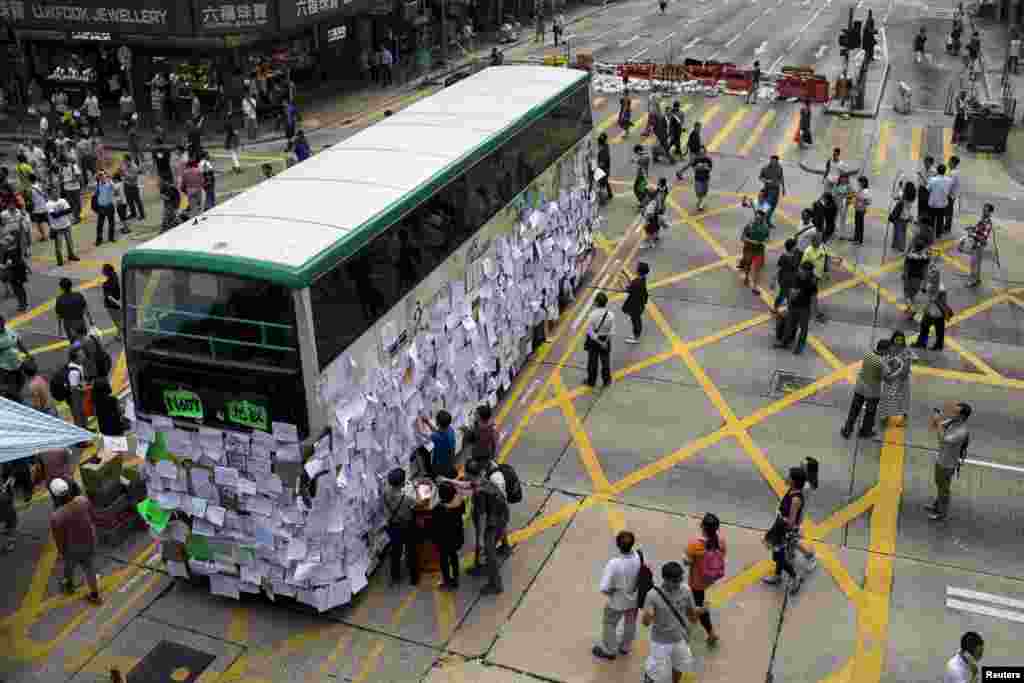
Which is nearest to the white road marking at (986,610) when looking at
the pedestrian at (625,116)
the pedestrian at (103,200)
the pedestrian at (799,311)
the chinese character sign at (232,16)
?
the pedestrian at (799,311)

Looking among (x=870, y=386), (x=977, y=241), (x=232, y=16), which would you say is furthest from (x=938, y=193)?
(x=232, y=16)

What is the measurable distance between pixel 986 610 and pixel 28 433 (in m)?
10.4

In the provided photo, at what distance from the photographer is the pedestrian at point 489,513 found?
10.9 meters

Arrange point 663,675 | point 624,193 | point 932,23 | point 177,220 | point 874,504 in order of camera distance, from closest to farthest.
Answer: point 663,675 → point 874,504 → point 177,220 → point 624,193 → point 932,23

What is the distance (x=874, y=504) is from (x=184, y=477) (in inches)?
322

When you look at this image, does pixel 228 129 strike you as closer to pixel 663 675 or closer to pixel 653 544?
pixel 653 544

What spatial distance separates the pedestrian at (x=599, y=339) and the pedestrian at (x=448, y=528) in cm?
489

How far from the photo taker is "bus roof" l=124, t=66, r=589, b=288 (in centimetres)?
970

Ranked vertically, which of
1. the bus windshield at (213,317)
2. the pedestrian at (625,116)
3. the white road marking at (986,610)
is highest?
the bus windshield at (213,317)

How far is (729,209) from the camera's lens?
78.0 ft

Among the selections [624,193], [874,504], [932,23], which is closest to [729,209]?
[624,193]

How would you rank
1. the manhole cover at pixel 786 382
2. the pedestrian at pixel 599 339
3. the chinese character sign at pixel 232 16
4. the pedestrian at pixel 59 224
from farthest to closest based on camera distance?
the chinese character sign at pixel 232 16 → the pedestrian at pixel 59 224 → the manhole cover at pixel 786 382 → the pedestrian at pixel 599 339

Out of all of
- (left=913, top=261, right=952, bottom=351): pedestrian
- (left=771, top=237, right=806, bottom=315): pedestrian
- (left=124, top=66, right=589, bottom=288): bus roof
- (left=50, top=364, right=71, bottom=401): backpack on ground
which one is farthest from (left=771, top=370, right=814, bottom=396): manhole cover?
(left=50, top=364, right=71, bottom=401): backpack on ground

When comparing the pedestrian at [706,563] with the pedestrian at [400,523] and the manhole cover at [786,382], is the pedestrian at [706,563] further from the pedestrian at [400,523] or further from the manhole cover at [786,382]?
the manhole cover at [786,382]
